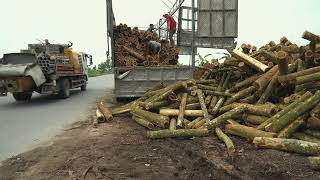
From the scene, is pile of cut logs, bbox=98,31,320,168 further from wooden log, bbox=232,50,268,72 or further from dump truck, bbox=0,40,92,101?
dump truck, bbox=0,40,92,101

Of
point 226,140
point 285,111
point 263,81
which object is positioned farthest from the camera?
point 263,81

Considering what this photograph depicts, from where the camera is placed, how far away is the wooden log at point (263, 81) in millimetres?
9289

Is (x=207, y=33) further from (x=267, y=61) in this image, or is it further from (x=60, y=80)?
(x=60, y=80)

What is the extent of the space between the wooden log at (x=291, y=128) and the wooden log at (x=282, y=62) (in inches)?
54.7

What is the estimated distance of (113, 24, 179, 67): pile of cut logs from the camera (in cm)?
1565

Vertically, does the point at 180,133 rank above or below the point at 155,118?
below

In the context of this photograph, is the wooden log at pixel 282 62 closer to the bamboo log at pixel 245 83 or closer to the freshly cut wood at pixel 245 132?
→ the bamboo log at pixel 245 83

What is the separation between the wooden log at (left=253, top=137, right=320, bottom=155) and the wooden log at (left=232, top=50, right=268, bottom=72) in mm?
2950

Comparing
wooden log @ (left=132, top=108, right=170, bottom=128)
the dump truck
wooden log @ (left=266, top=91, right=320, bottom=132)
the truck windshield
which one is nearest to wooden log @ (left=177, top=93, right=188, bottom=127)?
wooden log @ (left=132, top=108, right=170, bottom=128)

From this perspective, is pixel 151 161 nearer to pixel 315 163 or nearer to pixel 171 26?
pixel 315 163

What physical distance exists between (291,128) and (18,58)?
43.5 feet

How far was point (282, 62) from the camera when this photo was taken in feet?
28.0

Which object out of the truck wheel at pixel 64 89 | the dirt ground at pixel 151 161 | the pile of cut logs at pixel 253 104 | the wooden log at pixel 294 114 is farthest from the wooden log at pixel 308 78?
the truck wheel at pixel 64 89

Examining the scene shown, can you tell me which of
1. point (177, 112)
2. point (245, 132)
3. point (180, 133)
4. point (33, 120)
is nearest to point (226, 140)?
point (245, 132)
